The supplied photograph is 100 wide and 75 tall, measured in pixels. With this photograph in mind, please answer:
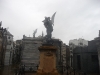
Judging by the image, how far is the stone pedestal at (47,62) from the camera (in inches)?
353

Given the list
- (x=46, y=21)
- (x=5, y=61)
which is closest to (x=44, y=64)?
(x=46, y=21)

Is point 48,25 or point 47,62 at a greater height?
point 48,25

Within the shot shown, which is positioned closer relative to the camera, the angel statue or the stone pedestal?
the stone pedestal

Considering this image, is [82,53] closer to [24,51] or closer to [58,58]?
[58,58]

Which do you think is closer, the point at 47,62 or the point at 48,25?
the point at 47,62

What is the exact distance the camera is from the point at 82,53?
2628cm

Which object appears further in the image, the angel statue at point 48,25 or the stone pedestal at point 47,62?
the angel statue at point 48,25

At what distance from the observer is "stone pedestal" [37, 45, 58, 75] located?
8.97 metres

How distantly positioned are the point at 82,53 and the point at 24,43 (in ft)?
39.8

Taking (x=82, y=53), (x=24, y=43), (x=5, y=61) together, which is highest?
(x=24, y=43)

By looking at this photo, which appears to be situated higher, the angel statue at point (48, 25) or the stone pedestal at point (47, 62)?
the angel statue at point (48, 25)

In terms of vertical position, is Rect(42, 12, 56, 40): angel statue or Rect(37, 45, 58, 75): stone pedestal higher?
Rect(42, 12, 56, 40): angel statue

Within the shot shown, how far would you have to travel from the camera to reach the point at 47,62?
910cm

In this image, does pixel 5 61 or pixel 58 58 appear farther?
pixel 5 61
